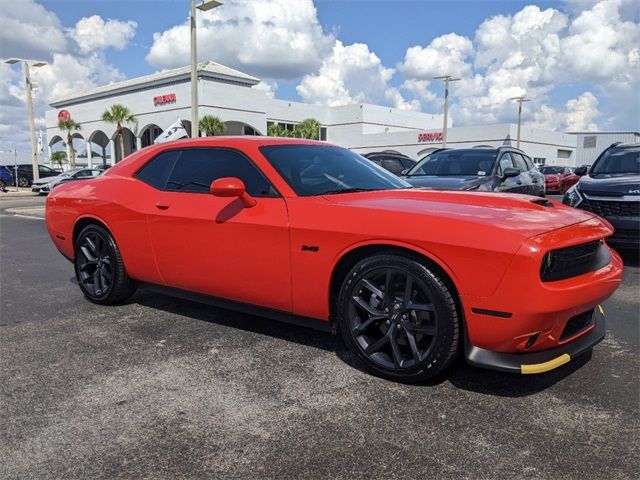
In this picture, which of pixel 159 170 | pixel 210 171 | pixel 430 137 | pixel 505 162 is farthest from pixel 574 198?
pixel 430 137

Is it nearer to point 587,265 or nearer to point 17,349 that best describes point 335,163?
point 587,265

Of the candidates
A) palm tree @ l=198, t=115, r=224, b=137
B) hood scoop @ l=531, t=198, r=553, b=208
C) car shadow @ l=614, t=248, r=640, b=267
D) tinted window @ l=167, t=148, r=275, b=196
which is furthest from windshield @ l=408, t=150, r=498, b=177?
palm tree @ l=198, t=115, r=224, b=137

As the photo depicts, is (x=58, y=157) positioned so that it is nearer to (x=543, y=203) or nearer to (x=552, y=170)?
(x=552, y=170)

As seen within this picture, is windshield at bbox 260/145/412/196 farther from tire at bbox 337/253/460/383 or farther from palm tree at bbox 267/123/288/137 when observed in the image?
Answer: palm tree at bbox 267/123/288/137

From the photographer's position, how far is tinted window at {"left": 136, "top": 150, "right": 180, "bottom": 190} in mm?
4309

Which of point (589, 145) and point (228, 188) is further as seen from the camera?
point (589, 145)

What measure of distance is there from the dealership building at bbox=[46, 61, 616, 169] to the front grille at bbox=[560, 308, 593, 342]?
33621 millimetres

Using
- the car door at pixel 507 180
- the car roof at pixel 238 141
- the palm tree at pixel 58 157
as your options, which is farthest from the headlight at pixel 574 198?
the palm tree at pixel 58 157

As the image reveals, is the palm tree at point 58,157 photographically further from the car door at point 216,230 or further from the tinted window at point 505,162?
the car door at point 216,230

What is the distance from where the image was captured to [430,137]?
4900 centimetres

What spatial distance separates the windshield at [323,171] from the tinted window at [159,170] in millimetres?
957

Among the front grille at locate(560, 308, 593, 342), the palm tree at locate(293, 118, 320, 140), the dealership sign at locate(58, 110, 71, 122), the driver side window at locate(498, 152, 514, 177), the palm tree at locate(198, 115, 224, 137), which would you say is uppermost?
the dealership sign at locate(58, 110, 71, 122)

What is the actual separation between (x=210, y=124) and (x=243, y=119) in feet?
10.6

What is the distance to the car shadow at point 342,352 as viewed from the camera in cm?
304
